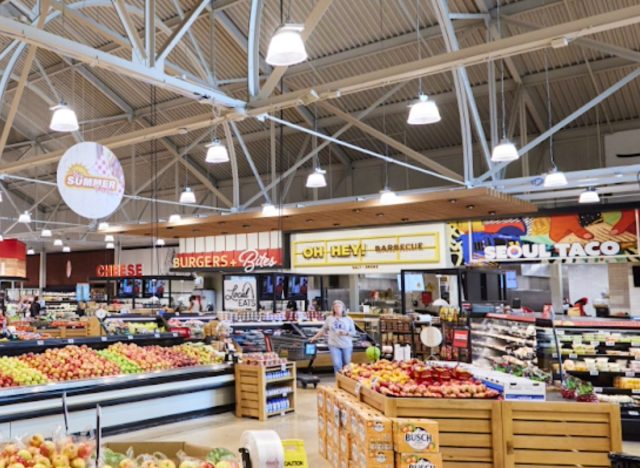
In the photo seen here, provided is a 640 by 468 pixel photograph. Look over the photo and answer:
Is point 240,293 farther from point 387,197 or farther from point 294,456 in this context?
point 294,456

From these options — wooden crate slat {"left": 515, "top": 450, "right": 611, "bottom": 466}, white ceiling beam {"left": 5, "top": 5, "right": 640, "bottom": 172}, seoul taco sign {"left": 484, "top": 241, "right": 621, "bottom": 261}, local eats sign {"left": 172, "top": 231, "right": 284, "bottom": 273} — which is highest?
white ceiling beam {"left": 5, "top": 5, "right": 640, "bottom": 172}

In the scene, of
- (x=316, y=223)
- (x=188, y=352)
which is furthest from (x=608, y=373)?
(x=316, y=223)

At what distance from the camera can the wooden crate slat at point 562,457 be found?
5.07 meters

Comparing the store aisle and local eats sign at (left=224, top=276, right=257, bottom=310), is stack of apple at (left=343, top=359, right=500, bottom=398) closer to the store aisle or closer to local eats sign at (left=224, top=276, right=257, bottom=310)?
the store aisle

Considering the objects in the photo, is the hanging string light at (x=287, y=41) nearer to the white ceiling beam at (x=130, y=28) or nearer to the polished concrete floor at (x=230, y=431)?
the white ceiling beam at (x=130, y=28)

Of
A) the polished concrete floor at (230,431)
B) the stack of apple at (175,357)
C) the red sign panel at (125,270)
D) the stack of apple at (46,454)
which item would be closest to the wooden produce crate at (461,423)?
the polished concrete floor at (230,431)

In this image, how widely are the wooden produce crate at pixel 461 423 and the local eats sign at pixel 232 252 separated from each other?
1350 centimetres

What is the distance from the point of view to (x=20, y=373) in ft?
22.0

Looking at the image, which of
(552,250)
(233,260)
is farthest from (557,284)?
(233,260)

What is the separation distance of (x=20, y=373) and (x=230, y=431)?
2.47 metres

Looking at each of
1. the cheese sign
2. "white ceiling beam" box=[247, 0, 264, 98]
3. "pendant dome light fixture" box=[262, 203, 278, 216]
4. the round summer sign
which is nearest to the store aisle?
the round summer sign

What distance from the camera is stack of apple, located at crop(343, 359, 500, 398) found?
5348 millimetres

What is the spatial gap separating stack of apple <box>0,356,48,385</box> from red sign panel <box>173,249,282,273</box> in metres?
11.8

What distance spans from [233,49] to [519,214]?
7.89m
